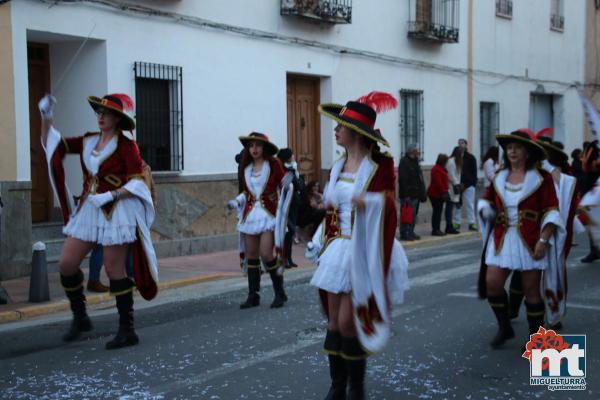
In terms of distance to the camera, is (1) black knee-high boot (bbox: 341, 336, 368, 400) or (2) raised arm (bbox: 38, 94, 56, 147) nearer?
(1) black knee-high boot (bbox: 341, 336, 368, 400)

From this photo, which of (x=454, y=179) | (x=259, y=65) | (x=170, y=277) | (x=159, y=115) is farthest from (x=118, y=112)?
(x=454, y=179)

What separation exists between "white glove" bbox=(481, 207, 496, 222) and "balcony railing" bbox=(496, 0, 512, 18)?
59.2ft

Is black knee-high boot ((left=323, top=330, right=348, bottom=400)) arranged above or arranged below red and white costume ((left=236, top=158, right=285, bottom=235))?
below

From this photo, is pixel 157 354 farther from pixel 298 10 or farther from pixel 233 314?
pixel 298 10

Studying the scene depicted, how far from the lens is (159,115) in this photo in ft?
45.0

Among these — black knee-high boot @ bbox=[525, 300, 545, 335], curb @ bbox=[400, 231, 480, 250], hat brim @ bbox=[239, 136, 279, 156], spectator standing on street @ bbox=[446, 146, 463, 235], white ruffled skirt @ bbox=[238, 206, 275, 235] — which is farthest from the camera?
spectator standing on street @ bbox=[446, 146, 463, 235]

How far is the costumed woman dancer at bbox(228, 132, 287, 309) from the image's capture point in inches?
337

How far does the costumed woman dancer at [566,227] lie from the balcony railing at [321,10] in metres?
9.36

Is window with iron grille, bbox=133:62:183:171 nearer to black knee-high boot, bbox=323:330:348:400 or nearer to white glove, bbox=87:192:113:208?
white glove, bbox=87:192:113:208

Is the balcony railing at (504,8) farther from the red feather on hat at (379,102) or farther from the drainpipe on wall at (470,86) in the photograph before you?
the red feather on hat at (379,102)

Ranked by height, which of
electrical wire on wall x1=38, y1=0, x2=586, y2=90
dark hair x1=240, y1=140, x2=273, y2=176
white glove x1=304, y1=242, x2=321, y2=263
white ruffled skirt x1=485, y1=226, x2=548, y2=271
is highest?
electrical wire on wall x1=38, y1=0, x2=586, y2=90

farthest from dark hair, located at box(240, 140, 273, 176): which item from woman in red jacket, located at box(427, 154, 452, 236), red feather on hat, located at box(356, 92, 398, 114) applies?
woman in red jacket, located at box(427, 154, 452, 236)

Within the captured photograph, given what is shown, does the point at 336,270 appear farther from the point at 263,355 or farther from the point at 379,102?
the point at 263,355

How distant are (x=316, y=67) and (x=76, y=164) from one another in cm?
605
